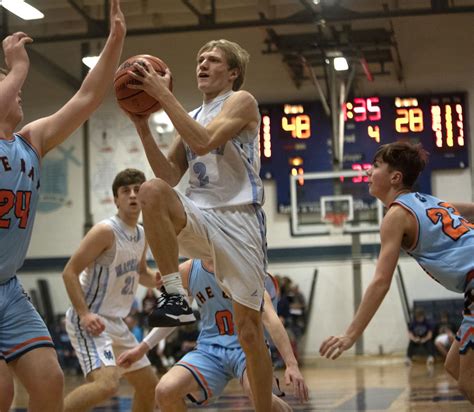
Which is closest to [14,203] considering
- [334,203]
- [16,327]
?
[16,327]

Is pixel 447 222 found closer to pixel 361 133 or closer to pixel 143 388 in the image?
A: pixel 143 388

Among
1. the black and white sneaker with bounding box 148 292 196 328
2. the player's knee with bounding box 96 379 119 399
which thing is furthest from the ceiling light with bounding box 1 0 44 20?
the black and white sneaker with bounding box 148 292 196 328

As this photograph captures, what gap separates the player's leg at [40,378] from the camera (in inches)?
144

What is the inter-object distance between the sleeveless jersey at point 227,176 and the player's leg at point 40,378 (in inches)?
50.0

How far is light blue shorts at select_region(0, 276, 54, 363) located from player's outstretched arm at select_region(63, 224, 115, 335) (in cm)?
211

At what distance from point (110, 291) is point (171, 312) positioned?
8.29 feet

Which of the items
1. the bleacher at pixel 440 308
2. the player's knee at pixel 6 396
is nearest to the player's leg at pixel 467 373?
the player's knee at pixel 6 396

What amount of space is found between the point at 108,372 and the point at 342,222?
1113 cm

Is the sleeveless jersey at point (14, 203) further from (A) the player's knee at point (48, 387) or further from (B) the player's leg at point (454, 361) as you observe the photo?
(B) the player's leg at point (454, 361)

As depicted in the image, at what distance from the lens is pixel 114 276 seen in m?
6.39

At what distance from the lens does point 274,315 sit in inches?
203

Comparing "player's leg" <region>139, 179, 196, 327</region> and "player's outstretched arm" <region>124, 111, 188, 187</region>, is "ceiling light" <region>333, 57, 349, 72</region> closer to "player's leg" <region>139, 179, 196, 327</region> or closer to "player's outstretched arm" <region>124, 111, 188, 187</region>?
"player's outstretched arm" <region>124, 111, 188, 187</region>

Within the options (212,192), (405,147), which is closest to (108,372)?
(212,192)

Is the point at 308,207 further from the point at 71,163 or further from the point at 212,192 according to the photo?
the point at 212,192
